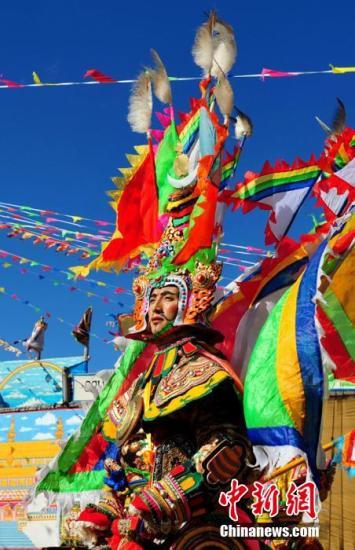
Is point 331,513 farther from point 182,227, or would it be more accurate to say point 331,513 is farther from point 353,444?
point 182,227

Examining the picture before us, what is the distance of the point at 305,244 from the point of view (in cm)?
403

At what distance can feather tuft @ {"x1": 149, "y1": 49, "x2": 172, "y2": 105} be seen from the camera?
14.2 feet

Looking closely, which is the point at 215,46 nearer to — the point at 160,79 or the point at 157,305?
the point at 160,79

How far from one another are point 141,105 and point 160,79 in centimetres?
20

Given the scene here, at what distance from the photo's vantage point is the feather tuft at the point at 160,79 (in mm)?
4332

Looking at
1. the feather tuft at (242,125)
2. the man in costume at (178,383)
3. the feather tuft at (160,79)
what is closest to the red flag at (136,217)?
the man in costume at (178,383)

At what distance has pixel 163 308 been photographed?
386 centimetres

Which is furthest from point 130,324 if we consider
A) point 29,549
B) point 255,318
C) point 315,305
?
point 29,549

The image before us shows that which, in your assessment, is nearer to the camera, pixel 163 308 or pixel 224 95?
pixel 163 308

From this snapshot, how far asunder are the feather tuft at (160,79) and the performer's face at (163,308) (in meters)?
1.18

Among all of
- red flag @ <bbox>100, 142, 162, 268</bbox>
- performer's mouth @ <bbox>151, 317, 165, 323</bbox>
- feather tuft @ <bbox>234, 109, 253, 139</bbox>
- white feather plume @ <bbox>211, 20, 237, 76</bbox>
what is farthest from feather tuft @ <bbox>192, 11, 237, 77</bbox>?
performer's mouth @ <bbox>151, 317, 165, 323</bbox>

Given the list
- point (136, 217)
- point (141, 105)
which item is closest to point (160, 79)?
point (141, 105)

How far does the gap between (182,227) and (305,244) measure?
0.64 metres

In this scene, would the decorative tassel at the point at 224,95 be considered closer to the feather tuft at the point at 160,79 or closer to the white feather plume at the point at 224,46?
the white feather plume at the point at 224,46
